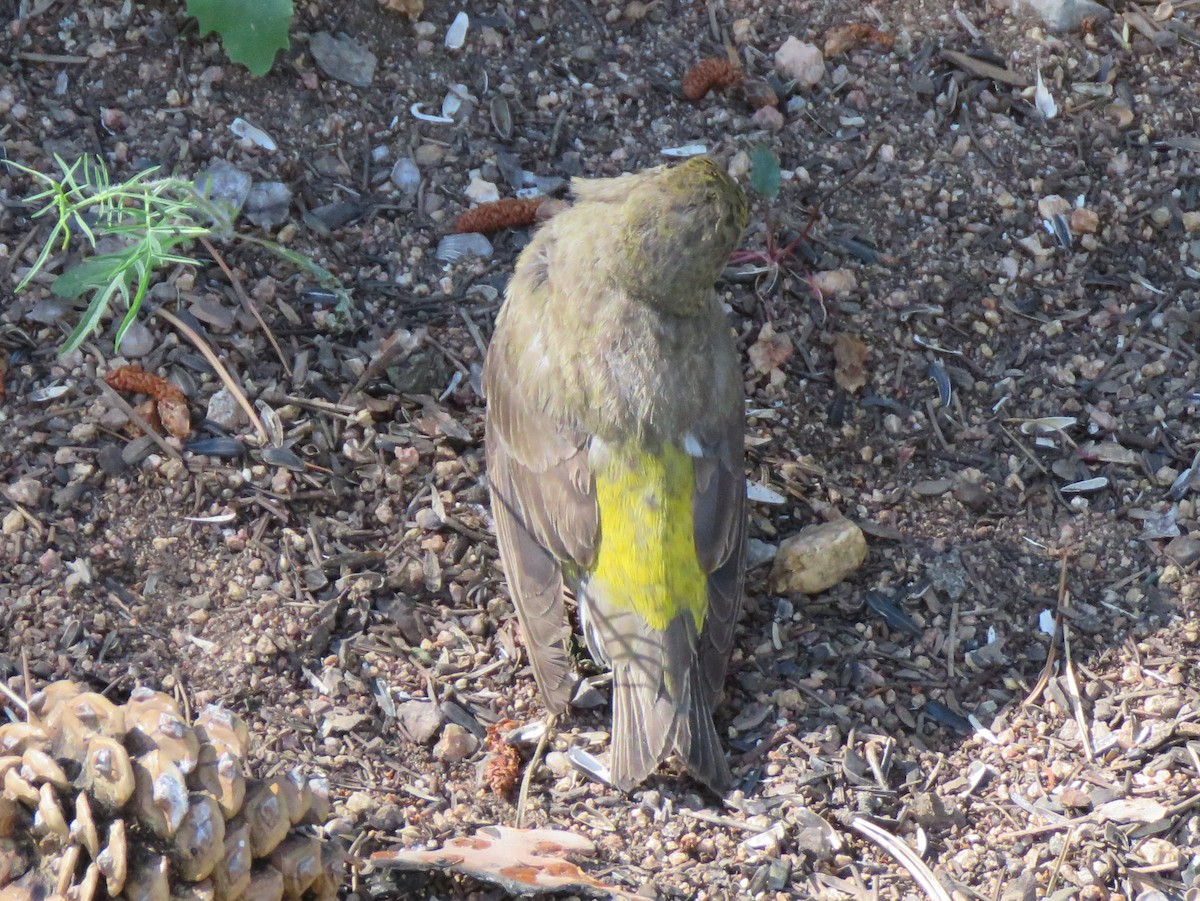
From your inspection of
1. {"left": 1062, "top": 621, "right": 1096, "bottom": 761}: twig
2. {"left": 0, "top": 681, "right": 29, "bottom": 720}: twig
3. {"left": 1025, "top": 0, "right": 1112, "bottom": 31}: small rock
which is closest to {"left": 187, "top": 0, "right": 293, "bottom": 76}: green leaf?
{"left": 0, "top": 681, "right": 29, "bottom": 720}: twig

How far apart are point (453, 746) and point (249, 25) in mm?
2937

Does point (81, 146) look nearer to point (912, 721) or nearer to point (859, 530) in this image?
point (859, 530)

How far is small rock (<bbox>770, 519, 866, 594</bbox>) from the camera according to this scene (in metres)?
5.07

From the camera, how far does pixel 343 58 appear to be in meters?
5.74

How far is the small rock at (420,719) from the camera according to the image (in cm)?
458

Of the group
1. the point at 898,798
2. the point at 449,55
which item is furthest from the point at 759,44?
the point at 898,798

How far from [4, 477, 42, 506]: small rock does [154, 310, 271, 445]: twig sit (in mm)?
762

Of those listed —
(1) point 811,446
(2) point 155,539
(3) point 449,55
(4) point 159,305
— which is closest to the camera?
(2) point 155,539

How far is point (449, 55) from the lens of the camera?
591cm

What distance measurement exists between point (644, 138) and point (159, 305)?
219 cm

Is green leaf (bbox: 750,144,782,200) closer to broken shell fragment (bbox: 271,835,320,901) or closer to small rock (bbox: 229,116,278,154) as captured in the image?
small rock (bbox: 229,116,278,154)

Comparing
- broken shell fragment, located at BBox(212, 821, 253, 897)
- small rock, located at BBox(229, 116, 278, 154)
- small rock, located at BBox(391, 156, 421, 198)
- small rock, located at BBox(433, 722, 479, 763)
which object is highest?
small rock, located at BBox(229, 116, 278, 154)

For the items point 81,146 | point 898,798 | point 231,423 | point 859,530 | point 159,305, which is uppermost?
point 81,146

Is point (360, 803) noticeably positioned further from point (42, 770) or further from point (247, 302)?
point (247, 302)
